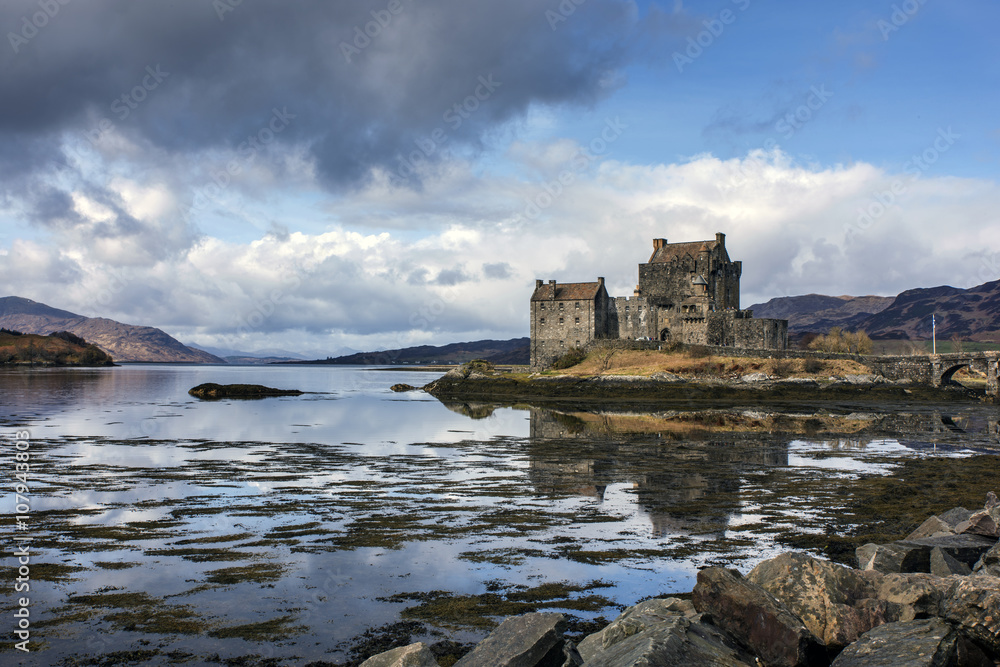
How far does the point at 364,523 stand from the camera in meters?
13.1

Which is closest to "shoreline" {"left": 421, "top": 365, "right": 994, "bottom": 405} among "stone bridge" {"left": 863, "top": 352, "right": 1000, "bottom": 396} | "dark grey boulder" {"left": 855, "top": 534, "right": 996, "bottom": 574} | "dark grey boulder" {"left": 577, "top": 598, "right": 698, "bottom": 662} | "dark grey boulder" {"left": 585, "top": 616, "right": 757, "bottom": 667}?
"stone bridge" {"left": 863, "top": 352, "right": 1000, "bottom": 396}

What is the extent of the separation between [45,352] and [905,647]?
201m

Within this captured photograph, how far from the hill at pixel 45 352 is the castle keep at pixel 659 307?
14113cm

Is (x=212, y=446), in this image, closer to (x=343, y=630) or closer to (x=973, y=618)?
(x=343, y=630)

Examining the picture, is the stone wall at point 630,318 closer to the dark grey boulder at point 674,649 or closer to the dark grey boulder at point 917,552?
the dark grey boulder at point 917,552

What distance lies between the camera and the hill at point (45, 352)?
159250mm

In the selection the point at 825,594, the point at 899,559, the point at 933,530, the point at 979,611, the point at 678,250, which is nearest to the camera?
the point at 979,611

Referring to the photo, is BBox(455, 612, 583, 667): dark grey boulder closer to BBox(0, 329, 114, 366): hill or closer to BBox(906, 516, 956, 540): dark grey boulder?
BBox(906, 516, 956, 540): dark grey boulder

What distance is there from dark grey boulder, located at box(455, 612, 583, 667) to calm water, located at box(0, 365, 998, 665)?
126 centimetres

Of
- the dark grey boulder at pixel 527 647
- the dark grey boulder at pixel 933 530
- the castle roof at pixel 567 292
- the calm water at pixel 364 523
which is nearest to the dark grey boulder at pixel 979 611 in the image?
the calm water at pixel 364 523

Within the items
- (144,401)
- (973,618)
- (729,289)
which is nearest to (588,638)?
(973,618)

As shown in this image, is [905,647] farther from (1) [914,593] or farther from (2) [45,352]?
(2) [45,352]

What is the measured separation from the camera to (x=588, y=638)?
705 cm

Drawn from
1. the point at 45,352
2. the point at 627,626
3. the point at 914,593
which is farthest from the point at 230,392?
the point at 45,352
